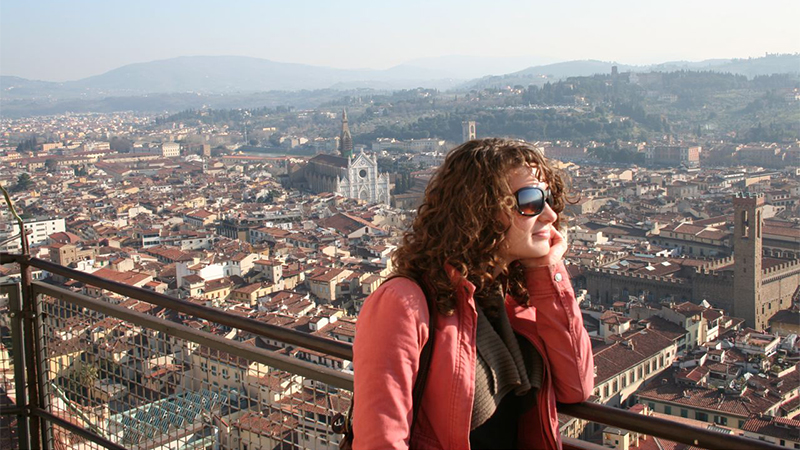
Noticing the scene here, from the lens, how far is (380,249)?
13977mm

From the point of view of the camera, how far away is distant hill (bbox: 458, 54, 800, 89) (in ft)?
204

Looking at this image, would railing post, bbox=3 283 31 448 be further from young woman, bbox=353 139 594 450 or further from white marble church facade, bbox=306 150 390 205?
white marble church facade, bbox=306 150 390 205

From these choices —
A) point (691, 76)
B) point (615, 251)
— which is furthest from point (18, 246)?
point (691, 76)

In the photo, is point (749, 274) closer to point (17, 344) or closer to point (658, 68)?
point (17, 344)

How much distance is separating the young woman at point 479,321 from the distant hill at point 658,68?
194 ft

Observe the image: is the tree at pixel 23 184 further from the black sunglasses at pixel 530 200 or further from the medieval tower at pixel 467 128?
the black sunglasses at pixel 530 200

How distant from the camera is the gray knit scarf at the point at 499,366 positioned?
77cm

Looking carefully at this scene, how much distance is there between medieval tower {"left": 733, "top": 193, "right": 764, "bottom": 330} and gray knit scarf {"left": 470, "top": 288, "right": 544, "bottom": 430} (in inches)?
435

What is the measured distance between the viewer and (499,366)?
0.79m

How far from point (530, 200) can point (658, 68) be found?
8002cm

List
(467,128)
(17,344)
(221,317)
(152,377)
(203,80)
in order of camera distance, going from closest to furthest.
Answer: (221,317) → (152,377) → (17,344) → (467,128) → (203,80)

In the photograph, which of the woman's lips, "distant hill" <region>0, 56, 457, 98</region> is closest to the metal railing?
the woman's lips

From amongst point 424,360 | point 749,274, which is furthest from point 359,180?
point 424,360

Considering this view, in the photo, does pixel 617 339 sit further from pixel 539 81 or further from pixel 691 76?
pixel 539 81
